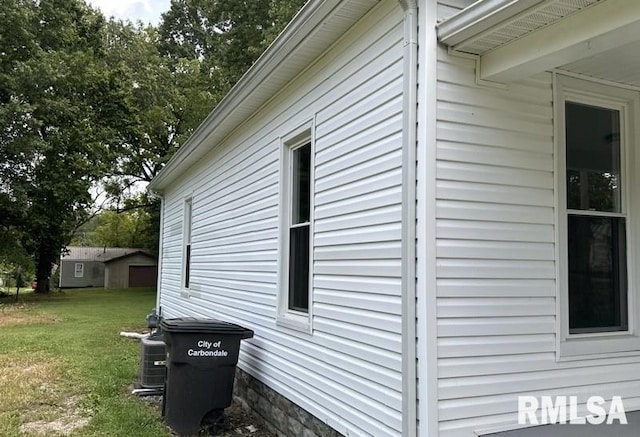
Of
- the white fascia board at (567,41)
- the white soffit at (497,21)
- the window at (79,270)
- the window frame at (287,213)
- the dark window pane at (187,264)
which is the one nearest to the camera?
the white fascia board at (567,41)

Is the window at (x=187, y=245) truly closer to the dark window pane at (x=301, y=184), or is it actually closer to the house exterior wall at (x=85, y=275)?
the dark window pane at (x=301, y=184)

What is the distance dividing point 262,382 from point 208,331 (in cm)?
85

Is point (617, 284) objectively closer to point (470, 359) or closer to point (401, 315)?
point (470, 359)

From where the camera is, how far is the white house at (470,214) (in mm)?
2762

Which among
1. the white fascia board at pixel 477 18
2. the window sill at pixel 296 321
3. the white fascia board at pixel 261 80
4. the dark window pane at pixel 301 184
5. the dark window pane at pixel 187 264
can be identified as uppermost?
the white fascia board at pixel 261 80

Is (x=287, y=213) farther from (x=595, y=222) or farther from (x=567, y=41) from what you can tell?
(x=567, y=41)

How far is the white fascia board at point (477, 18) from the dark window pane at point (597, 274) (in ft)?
4.42

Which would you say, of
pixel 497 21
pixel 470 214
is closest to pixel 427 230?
pixel 470 214

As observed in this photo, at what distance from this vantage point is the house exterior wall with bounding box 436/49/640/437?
281 cm

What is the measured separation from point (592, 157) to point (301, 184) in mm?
2395

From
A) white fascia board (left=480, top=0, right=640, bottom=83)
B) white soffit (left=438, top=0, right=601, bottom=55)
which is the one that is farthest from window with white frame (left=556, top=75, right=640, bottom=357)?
white soffit (left=438, top=0, right=601, bottom=55)

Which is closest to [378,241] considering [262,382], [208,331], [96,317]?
[208,331]

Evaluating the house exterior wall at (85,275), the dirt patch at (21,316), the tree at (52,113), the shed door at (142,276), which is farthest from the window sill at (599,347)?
the house exterior wall at (85,275)

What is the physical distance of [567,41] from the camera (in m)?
2.49
